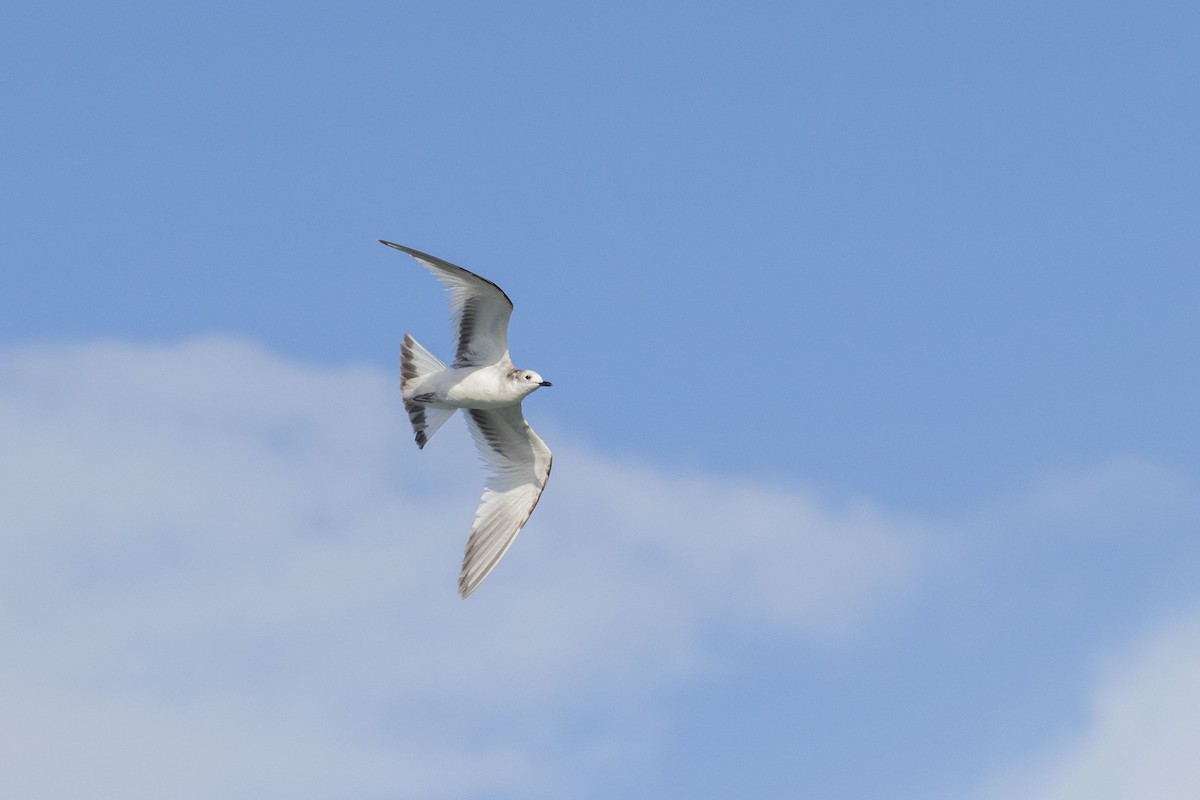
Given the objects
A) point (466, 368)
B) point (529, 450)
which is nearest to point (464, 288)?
point (466, 368)

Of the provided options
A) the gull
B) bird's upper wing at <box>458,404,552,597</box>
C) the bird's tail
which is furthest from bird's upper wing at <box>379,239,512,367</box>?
bird's upper wing at <box>458,404,552,597</box>

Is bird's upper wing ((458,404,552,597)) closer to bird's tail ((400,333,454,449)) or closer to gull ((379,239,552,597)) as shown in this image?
gull ((379,239,552,597))

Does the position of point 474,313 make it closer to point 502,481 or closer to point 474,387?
point 474,387

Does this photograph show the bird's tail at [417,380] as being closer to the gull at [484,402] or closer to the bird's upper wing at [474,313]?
the gull at [484,402]

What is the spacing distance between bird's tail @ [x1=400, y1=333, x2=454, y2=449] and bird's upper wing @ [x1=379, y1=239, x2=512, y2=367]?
64 cm

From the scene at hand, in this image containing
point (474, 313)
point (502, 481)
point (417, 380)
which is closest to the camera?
point (474, 313)

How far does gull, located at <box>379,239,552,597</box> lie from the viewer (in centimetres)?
2847

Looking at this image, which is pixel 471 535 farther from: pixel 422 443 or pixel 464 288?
pixel 464 288

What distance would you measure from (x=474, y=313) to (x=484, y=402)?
1.88m

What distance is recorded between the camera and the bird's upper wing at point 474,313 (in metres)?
27.6

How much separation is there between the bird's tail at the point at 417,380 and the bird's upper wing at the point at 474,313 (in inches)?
25.0

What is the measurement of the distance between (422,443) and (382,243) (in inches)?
213

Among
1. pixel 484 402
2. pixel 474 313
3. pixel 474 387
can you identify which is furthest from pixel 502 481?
pixel 474 313

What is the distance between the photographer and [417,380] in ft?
97.6
